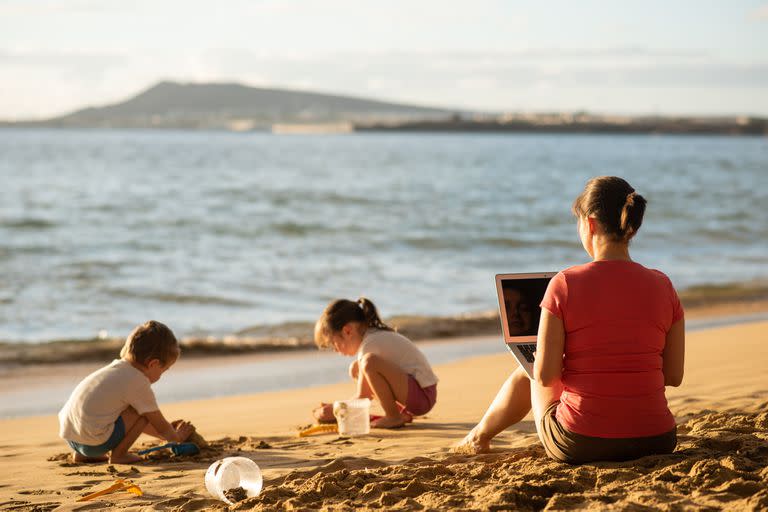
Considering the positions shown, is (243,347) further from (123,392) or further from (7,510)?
(7,510)

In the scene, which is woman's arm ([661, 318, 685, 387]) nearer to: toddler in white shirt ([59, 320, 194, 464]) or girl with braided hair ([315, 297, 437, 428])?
girl with braided hair ([315, 297, 437, 428])

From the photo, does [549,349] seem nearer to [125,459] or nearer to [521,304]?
[521,304]

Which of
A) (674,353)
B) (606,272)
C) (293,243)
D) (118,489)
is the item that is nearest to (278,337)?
(118,489)

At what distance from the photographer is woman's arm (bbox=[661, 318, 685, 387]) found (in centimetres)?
365

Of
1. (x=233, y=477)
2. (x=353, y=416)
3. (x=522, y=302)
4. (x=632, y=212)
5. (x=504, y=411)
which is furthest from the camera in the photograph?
(x=353, y=416)

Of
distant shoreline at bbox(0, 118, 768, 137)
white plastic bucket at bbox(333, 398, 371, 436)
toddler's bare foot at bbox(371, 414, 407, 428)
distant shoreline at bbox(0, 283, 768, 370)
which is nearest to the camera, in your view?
white plastic bucket at bbox(333, 398, 371, 436)

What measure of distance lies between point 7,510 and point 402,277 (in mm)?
10819

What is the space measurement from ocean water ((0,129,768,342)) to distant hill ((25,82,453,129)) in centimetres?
11434

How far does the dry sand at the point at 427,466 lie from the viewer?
3.52 meters

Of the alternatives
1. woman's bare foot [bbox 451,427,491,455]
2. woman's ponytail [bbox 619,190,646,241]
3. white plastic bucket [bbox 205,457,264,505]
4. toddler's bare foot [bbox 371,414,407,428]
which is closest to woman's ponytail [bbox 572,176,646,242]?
woman's ponytail [bbox 619,190,646,241]

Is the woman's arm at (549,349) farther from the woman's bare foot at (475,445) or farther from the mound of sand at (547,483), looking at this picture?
the woman's bare foot at (475,445)

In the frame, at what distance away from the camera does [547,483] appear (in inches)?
142

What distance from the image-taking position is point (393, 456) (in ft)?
15.6

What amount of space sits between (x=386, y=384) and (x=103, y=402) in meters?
1.67
